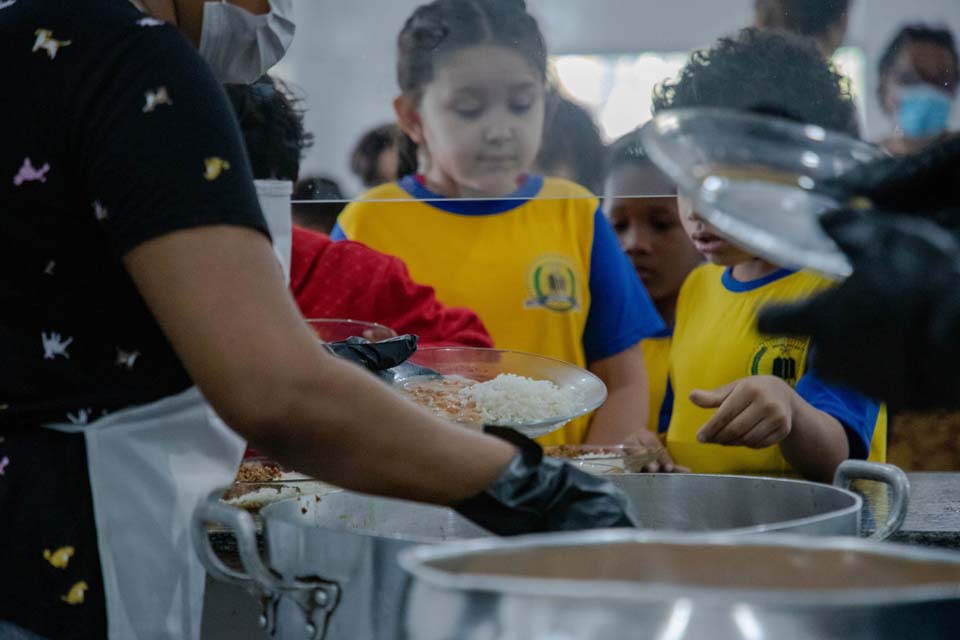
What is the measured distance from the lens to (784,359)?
206cm

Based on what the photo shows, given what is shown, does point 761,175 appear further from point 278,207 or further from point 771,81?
point 278,207

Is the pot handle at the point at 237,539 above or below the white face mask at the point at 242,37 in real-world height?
below

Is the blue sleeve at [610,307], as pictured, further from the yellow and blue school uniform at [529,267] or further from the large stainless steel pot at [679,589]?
the large stainless steel pot at [679,589]

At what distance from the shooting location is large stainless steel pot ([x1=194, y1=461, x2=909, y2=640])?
3.01 ft

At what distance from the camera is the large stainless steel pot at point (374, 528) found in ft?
3.01

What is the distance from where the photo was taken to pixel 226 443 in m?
1.17

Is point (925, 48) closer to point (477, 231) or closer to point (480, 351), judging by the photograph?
point (480, 351)

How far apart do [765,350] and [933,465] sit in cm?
129

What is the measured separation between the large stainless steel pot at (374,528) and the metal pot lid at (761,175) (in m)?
0.19

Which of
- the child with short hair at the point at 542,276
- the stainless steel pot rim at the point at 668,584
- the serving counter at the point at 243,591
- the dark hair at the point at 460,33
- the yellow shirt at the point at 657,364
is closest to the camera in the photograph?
the stainless steel pot rim at the point at 668,584

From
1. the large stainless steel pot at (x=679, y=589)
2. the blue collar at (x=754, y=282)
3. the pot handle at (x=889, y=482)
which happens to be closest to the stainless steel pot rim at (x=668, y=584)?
the large stainless steel pot at (x=679, y=589)

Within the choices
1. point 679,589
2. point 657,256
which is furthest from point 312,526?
point 657,256

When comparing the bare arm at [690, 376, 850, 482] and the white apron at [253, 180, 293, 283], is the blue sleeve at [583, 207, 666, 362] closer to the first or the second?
the bare arm at [690, 376, 850, 482]

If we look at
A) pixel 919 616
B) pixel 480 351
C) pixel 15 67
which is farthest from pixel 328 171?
pixel 919 616
